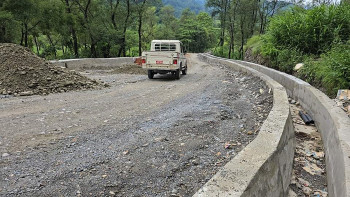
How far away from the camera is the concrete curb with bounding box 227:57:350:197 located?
2604 mm

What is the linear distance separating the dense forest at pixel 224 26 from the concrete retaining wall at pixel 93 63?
190 inches

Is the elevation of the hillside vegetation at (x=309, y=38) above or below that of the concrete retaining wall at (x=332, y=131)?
above

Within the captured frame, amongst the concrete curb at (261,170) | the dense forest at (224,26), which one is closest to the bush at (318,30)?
the dense forest at (224,26)

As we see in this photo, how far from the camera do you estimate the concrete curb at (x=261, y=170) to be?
2.09 meters

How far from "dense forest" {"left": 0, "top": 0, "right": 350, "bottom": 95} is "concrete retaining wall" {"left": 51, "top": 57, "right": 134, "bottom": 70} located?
15.8ft

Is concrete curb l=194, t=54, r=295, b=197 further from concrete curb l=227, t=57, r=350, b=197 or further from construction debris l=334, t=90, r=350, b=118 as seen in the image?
construction debris l=334, t=90, r=350, b=118

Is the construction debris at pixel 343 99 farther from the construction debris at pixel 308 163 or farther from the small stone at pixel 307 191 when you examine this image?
the small stone at pixel 307 191

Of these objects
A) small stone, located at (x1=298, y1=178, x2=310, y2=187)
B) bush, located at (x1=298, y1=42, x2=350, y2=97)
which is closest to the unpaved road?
small stone, located at (x1=298, y1=178, x2=310, y2=187)

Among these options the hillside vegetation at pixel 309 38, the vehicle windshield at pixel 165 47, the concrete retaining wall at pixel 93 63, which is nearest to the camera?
the hillside vegetation at pixel 309 38

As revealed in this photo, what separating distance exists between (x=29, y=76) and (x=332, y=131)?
8.90m

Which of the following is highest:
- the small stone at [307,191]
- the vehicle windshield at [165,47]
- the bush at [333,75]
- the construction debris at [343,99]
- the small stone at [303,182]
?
the vehicle windshield at [165,47]

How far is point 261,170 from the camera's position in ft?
7.96

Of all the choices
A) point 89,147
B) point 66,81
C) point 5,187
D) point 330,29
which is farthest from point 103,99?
point 330,29

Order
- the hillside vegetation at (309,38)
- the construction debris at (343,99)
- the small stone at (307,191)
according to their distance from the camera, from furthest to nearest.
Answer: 1. the hillside vegetation at (309,38)
2. the construction debris at (343,99)
3. the small stone at (307,191)
